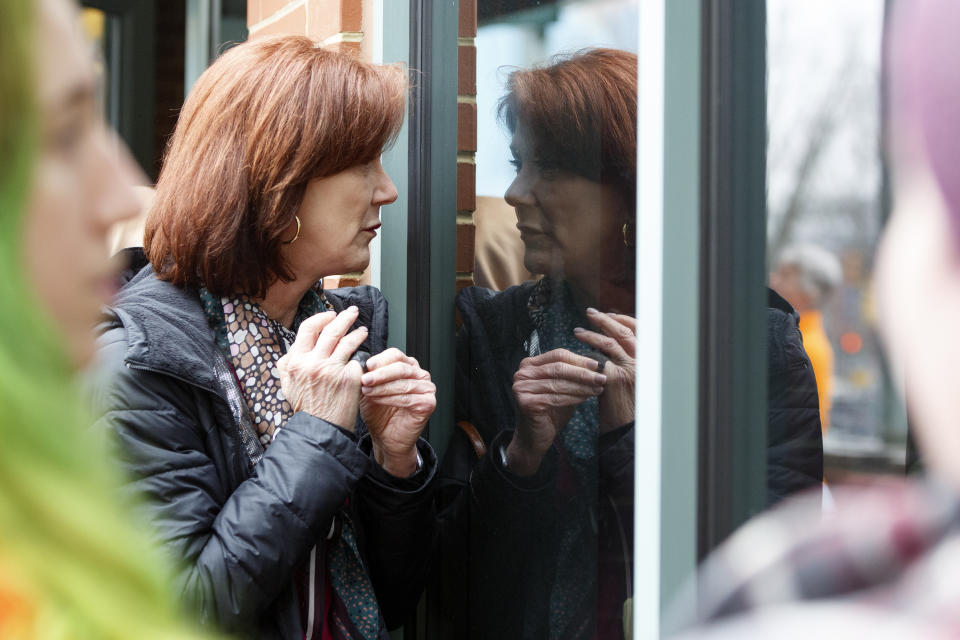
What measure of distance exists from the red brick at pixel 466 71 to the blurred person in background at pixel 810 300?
0.99m

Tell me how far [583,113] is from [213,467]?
2.69 feet

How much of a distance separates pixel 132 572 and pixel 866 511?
0.41 meters

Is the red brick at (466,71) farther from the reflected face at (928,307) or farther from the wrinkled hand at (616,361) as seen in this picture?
the reflected face at (928,307)

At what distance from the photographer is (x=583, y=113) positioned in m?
1.62

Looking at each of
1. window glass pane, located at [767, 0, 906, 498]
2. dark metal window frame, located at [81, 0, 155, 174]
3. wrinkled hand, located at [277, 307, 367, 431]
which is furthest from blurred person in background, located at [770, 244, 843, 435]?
dark metal window frame, located at [81, 0, 155, 174]

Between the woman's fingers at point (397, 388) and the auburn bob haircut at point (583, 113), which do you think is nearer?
the auburn bob haircut at point (583, 113)

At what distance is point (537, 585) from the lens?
1785 millimetres

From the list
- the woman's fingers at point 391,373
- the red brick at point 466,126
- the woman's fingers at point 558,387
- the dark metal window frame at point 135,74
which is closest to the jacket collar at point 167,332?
the woman's fingers at point 391,373

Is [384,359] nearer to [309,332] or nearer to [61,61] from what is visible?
[309,332]

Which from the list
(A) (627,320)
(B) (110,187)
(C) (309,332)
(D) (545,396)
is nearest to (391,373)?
(C) (309,332)

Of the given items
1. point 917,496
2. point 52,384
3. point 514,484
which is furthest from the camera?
point 514,484

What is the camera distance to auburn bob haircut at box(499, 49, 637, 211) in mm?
1450

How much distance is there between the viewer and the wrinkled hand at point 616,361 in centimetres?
146

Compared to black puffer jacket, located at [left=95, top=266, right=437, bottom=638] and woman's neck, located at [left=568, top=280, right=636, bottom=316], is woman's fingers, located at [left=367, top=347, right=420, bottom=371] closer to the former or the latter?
black puffer jacket, located at [left=95, top=266, right=437, bottom=638]
